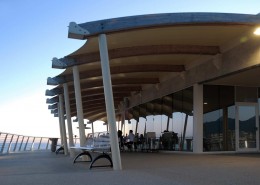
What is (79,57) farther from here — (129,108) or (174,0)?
(129,108)

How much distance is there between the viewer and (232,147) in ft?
52.1

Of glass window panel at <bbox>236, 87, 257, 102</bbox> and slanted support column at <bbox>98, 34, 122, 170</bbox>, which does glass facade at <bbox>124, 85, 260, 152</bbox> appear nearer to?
glass window panel at <bbox>236, 87, 257, 102</bbox>

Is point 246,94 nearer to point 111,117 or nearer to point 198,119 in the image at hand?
point 198,119

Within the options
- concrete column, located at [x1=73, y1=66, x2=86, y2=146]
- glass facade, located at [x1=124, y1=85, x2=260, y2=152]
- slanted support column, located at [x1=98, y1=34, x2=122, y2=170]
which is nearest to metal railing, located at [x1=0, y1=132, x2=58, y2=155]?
concrete column, located at [x1=73, y1=66, x2=86, y2=146]

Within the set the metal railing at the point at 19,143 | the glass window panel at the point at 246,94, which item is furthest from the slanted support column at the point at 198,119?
the metal railing at the point at 19,143

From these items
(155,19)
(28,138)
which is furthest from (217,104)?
(28,138)

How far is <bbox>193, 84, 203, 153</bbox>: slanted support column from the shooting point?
15.6m

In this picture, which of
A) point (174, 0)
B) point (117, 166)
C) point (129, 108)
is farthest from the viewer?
point (129, 108)

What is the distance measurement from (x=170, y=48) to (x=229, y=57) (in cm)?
203

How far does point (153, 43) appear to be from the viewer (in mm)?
12695

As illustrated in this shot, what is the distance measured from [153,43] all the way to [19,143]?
16.5 meters

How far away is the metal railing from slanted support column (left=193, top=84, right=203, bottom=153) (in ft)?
33.6

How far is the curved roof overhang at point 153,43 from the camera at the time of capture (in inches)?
370

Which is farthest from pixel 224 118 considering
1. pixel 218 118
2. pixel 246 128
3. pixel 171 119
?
pixel 171 119
